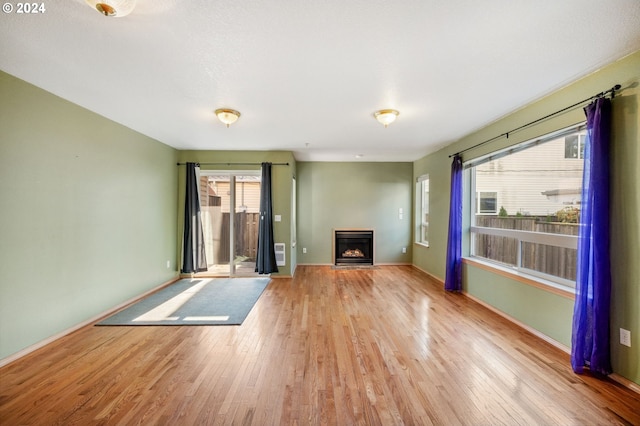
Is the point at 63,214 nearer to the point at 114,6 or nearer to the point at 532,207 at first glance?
the point at 114,6

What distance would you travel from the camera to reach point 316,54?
2.01m

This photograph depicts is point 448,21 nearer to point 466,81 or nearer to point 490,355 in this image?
point 466,81

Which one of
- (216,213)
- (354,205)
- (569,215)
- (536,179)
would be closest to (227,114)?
(216,213)

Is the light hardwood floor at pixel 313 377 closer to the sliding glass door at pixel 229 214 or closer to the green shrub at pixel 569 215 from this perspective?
the green shrub at pixel 569 215

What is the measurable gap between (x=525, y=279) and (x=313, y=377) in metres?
2.57

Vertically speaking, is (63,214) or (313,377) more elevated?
(63,214)

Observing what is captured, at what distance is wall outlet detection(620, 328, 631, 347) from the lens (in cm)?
199

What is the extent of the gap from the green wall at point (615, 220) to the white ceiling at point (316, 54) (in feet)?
0.53

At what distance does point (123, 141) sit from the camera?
3764mm

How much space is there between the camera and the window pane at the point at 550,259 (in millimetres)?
2649

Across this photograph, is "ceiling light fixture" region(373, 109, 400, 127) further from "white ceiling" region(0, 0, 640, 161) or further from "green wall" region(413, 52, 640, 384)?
"green wall" region(413, 52, 640, 384)

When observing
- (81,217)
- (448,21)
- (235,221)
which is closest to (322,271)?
(235,221)

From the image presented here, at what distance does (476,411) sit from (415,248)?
190 inches

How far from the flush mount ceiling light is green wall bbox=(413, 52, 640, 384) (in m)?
3.45
